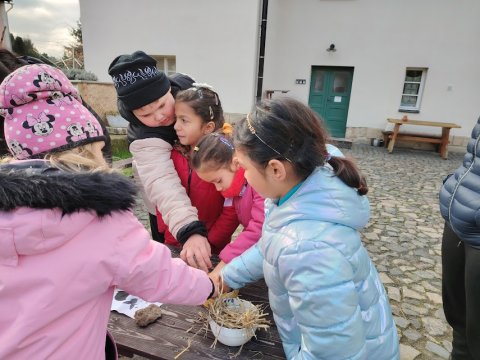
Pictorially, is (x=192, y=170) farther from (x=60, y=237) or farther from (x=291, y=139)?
(x=60, y=237)

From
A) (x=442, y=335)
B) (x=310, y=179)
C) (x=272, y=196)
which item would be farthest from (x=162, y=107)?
(x=442, y=335)

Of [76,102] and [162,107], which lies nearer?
[76,102]

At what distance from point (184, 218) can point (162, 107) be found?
0.61m

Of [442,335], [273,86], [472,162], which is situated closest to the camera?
[472,162]

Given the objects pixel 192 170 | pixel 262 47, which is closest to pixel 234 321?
pixel 192 170

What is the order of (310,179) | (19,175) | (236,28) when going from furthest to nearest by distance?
(236,28)
(310,179)
(19,175)

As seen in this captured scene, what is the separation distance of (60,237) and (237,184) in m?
1.01

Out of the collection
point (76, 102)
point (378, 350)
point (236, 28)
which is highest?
point (236, 28)

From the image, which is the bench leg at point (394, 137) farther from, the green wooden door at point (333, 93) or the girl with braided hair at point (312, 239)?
the girl with braided hair at point (312, 239)

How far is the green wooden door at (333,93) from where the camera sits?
37.8ft

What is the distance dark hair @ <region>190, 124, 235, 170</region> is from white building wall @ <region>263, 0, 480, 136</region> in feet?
31.8

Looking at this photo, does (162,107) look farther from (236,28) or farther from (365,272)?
(236,28)

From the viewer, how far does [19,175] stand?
0.81 m

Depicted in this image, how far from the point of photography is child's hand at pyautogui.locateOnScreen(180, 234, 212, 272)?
1642 mm
